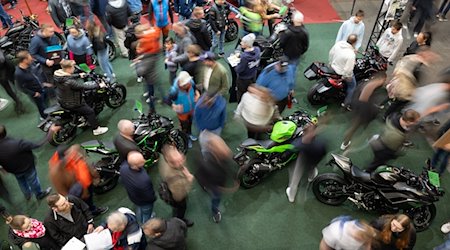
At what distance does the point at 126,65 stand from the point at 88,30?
1.49 m

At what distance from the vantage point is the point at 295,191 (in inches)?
212

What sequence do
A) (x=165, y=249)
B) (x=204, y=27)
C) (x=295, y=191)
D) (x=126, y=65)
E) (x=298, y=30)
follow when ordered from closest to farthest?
(x=165, y=249) < (x=295, y=191) < (x=298, y=30) < (x=204, y=27) < (x=126, y=65)

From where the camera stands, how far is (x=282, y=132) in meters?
5.23

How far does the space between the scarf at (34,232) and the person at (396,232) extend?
11.7 feet

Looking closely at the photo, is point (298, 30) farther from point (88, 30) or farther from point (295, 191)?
point (88, 30)

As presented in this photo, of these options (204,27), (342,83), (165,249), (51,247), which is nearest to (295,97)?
(342,83)

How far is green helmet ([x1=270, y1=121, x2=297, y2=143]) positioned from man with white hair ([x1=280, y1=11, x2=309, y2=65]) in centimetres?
179

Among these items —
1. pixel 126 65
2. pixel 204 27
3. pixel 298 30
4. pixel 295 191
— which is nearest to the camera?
pixel 295 191

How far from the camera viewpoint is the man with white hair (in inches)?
258

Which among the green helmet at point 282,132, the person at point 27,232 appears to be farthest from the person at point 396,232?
the person at point 27,232

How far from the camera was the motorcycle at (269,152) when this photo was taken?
5.26m

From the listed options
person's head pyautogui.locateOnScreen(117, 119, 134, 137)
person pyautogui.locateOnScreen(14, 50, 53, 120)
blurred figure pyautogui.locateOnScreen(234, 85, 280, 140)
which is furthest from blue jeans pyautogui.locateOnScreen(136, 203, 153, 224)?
person pyautogui.locateOnScreen(14, 50, 53, 120)

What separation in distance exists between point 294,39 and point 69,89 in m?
3.90

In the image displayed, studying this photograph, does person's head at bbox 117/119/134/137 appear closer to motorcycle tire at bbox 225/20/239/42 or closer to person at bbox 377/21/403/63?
motorcycle tire at bbox 225/20/239/42
